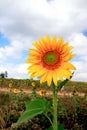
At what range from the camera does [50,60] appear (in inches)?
92.0

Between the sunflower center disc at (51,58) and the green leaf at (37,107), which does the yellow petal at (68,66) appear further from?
the green leaf at (37,107)

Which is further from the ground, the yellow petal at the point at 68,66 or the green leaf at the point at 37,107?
the yellow petal at the point at 68,66

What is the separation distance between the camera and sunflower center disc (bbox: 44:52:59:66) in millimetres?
2340

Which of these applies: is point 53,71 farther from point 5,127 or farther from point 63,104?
point 63,104

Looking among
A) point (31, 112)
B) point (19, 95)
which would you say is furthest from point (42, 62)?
point (19, 95)

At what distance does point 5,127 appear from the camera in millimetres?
6469

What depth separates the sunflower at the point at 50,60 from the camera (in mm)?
2279

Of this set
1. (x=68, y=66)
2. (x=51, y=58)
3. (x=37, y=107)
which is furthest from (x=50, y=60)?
(x=37, y=107)

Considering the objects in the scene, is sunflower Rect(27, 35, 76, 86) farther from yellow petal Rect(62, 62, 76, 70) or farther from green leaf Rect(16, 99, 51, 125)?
green leaf Rect(16, 99, 51, 125)

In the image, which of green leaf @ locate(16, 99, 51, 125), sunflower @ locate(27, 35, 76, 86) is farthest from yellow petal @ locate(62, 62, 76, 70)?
green leaf @ locate(16, 99, 51, 125)

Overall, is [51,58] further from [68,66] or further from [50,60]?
[68,66]

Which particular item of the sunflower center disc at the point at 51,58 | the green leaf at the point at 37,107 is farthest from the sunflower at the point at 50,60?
the green leaf at the point at 37,107

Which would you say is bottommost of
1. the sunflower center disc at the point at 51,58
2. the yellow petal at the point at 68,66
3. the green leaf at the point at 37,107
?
the green leaf at the point at 37,107

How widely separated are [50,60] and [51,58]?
0.01 metres
